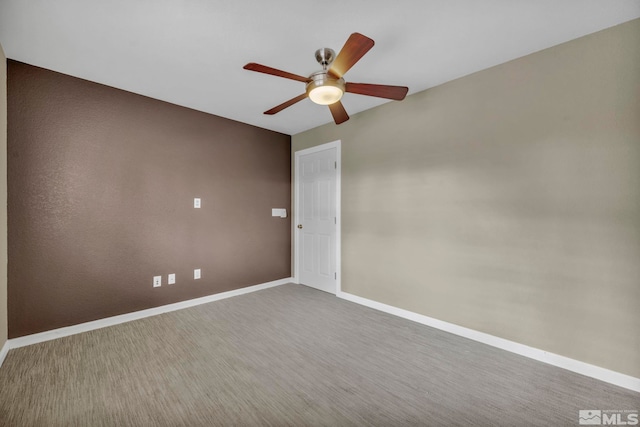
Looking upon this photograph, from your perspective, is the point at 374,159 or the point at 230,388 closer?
the point at 230,388

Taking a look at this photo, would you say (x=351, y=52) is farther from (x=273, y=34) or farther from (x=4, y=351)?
(x=4, y=351)

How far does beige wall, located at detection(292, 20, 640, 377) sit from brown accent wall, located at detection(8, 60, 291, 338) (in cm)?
195

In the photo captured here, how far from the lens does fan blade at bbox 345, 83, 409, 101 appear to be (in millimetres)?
1997

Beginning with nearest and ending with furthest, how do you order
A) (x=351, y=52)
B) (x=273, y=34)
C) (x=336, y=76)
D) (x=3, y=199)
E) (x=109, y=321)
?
(x=351, y=52) → (x=336, y=76) → (x=273, y=34) → (x=3, y=199) → (x=109, y=321)

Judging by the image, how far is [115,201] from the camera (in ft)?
9.34

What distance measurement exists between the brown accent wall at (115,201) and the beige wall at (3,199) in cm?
10

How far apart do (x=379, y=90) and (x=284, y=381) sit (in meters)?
2.23

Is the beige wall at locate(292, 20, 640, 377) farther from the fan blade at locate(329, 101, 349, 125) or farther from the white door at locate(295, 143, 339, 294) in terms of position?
the fan blade at locate(329, 101, 349, 125)

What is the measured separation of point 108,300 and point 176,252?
2.59 feet

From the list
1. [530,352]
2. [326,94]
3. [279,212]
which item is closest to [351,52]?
[326,94]

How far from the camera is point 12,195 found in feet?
7.57

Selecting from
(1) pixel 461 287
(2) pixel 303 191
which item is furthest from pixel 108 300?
(1) pixel 461 287

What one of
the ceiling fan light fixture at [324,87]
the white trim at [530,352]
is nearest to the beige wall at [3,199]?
the ceiling fan light fixture at [324,87]

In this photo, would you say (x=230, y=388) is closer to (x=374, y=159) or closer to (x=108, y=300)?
(x=108, y=300)
